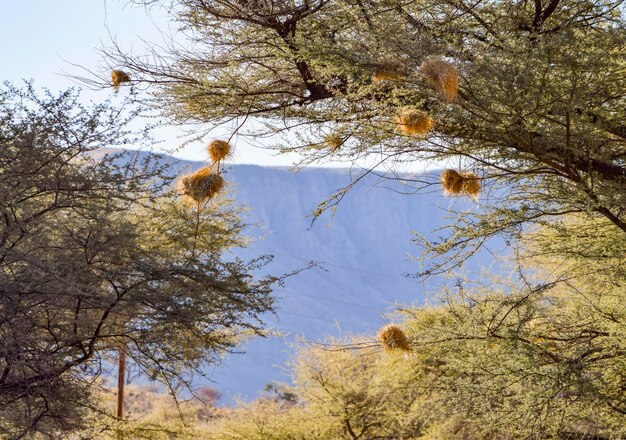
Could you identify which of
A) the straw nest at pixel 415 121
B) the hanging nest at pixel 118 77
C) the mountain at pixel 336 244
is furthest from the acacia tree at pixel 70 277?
the mountain at pixel 336 244

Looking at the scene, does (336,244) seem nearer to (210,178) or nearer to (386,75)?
(210,178)

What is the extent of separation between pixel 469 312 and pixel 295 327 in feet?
398

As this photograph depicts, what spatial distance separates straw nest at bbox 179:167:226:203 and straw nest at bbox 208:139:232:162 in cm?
15

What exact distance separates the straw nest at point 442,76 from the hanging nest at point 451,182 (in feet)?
5.73

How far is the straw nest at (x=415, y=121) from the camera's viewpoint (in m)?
6.07

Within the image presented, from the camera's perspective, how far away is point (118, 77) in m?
7.54

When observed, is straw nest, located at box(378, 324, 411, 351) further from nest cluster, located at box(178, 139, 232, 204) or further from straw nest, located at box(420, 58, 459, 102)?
A: straw nest, located at box(420, 58, 459, 102)

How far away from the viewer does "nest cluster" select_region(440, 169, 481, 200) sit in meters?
7.10

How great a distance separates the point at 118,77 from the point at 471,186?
3090mm

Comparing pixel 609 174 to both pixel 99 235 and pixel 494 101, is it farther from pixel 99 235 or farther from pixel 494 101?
pixel 99 235

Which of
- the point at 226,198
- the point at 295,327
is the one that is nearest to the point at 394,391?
the point at 226,198

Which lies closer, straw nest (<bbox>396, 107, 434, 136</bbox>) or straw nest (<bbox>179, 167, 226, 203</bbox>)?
straw nest (<bbox>396, 107, 434, 136</bbox>)

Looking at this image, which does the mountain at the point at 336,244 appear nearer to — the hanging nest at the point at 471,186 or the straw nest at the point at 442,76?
the hanging nest at the point at 471,186

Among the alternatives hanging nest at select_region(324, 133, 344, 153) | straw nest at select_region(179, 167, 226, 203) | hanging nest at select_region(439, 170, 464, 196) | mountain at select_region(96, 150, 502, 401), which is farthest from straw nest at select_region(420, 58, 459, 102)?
mountain at select_region(96, 150, 502, 401)
